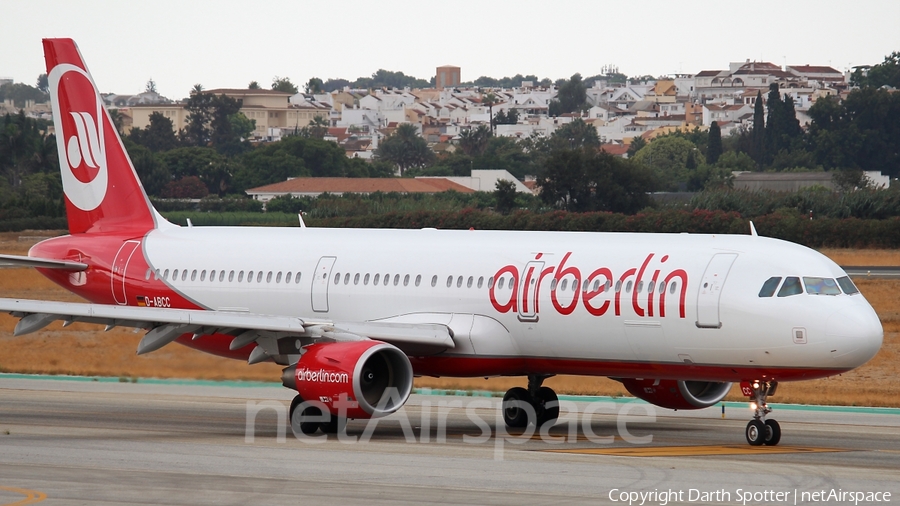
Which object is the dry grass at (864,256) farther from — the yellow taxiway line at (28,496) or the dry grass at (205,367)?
the yellow taxiway line at (28,496)

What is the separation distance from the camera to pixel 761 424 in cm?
2306

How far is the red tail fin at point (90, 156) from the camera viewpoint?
3095cm

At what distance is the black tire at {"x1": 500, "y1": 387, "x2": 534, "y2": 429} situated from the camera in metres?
26.7

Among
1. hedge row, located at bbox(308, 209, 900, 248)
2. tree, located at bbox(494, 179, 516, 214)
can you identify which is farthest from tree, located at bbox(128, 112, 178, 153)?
hedge row, located at bbox(308, 209, 900, 248)

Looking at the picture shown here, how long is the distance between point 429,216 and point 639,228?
10.9 meters

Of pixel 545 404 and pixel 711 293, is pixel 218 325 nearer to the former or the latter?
pixel 545 404

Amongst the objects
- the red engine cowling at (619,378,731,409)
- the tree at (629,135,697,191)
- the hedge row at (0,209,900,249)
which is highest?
the tree at (629,135,697,191)

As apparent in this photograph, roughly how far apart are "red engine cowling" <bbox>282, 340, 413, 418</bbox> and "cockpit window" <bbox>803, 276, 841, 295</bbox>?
687 cm

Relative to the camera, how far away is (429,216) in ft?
227

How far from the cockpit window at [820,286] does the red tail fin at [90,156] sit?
1507 centimetres

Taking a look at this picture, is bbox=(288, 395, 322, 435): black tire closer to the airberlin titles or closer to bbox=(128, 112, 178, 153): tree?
the airberlin titles

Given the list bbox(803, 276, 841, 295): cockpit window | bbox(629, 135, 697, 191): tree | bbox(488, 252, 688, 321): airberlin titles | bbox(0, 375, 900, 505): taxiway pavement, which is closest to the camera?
bbox(0, 375, 900, 505): taxiway pavement

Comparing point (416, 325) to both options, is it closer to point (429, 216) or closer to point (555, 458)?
point (555, 458)

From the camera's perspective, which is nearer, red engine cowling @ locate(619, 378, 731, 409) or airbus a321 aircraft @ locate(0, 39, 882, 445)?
airbus a321 aircraft @ locate(0, 39, 882, 445)
